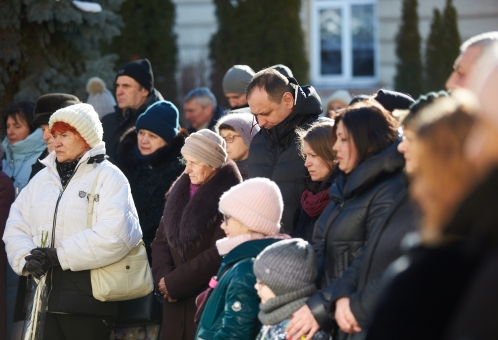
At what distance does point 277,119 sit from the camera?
16.4 feet

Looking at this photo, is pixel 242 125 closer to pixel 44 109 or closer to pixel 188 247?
pixel 188 247

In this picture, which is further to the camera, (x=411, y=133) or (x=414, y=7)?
(x=414, y=7)

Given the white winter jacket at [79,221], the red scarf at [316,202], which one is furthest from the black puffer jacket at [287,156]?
the white winter jacket at [79,221]

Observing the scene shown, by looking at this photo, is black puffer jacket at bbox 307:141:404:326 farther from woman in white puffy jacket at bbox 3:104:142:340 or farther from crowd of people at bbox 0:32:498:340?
woman in white puffy jacket at bbox 3:104:142:340

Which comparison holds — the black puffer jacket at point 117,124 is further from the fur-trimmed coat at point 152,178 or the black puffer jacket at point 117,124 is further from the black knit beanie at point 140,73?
the fur-trimmed coat at point 152,178

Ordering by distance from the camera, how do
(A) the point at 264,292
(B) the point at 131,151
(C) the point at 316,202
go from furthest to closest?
(B) the point at 131,151, (C) the point at 316,202, (A) the point at 264,292

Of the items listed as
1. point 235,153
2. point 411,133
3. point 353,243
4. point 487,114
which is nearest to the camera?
point 487,114

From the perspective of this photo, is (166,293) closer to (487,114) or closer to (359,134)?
(359,134)

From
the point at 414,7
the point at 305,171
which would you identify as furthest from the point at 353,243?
the point at 414,7

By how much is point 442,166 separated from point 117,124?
528cm

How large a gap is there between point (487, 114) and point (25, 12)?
7335 mm

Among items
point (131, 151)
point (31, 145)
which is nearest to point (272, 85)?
point (131, 151)

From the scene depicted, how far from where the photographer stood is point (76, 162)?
5.10m

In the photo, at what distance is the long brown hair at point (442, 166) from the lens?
1.94 m
